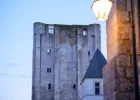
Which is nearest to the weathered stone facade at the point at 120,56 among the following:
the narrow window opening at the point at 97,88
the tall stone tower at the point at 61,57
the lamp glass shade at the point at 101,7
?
the lamp glass shade at the point at 101,7

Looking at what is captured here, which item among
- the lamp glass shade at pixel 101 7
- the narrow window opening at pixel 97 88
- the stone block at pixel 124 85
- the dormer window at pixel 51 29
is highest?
the dormer window at pixel 51 29

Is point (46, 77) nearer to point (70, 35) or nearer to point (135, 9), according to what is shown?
point (70, 35)

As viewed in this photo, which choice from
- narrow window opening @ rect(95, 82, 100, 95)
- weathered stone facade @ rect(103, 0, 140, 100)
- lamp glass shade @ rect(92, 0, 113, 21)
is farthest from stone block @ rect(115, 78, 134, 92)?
narrow window opening @ rect(95, 82, 100, 95)

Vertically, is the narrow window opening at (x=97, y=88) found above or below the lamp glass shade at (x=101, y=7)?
below

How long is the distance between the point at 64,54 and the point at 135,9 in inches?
1883

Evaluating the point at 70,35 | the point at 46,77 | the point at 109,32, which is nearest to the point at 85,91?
the point at 46,77

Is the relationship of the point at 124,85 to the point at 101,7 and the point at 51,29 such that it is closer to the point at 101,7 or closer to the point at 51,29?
the point at 101,7

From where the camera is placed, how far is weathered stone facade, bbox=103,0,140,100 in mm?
6238

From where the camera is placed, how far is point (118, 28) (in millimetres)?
6473

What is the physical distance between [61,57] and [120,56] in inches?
1882

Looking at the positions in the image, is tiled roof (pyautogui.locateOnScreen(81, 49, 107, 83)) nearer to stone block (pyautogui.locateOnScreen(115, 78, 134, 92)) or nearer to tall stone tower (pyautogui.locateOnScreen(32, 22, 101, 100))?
tall stone tower (pyautogui.locateOnScreen(32, 22, 101, 100))

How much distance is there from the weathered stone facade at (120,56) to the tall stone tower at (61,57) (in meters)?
45.1

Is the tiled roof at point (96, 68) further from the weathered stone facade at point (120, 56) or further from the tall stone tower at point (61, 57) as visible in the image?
the weathered stone facade at point (120, 56)

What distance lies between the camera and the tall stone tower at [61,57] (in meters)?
52.0
